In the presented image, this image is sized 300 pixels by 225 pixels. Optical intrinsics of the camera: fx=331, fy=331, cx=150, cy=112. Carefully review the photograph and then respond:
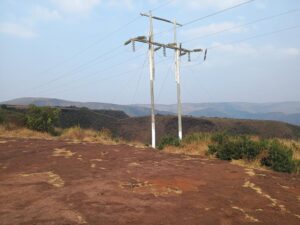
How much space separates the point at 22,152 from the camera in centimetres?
1324

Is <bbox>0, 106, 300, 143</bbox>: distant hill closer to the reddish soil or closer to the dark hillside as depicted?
the dark hillside

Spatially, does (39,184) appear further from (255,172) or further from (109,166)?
(255,172)

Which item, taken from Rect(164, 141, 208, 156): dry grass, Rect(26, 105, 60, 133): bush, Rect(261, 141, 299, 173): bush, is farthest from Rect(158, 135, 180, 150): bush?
Rect(26, 105, 60, 133): bush

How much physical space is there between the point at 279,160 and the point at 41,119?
17.3m

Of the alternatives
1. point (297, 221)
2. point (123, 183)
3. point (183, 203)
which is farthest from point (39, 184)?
point (297, 221)

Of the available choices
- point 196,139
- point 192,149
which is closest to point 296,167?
point 192,149

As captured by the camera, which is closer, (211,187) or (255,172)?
(211,187)

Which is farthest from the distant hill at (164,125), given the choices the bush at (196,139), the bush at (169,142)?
the bush at (196,139)

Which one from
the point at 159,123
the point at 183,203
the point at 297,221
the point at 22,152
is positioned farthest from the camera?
the point at 159,123

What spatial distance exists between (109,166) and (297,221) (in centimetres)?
617

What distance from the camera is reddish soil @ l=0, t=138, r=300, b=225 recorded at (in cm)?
601

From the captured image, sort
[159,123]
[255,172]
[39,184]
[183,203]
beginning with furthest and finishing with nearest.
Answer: [159,123] < [255,172] < [39,184] < [183,203]

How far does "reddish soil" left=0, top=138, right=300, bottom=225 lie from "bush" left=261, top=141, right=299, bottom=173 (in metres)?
1.14

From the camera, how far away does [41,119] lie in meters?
24.0
